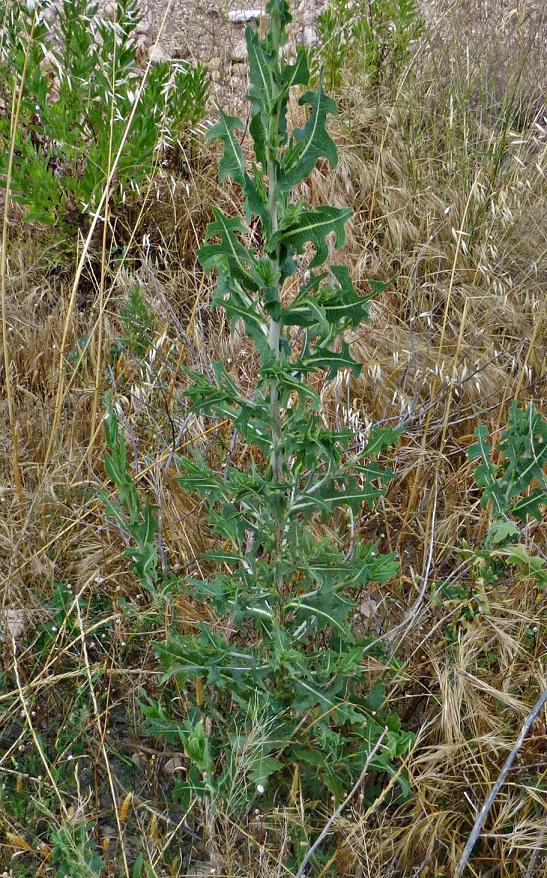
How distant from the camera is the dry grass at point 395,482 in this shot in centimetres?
153

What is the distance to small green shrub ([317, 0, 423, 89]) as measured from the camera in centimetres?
331

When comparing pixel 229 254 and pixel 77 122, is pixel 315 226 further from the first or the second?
pixel 77 122

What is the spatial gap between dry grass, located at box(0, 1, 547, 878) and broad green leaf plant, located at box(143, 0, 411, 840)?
0.30 ft

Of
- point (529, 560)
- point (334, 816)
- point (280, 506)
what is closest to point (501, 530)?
point (529, 560)

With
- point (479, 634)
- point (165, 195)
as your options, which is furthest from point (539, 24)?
point (479, 634)

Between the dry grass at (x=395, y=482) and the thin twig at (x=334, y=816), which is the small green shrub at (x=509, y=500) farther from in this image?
the thin twig at (x=334, y=816)

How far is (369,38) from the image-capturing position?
133 inches

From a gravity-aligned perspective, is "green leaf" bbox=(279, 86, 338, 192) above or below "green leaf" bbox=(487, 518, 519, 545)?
above

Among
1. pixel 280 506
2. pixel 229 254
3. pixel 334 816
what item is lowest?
pixel 334 816

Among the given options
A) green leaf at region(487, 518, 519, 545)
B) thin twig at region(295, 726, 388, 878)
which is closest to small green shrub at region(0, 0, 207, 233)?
green leaf at region(487, 518, 519, 545)

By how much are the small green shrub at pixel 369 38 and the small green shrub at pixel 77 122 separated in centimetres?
71

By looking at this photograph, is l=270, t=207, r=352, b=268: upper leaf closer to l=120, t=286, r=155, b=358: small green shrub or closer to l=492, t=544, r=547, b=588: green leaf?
l=492, t=544, r=547, b=588: green leaf

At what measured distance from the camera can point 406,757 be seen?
5.33 ft

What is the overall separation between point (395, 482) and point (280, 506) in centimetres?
81
